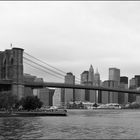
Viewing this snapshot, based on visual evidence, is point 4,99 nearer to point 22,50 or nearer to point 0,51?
point 22,50

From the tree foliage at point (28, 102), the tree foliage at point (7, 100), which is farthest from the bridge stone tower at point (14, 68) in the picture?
the tree foliage at point (7, 100)

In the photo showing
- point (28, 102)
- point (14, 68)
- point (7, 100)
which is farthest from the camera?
point (14, 68)

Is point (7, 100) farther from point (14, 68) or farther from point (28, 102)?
point (14, 68)

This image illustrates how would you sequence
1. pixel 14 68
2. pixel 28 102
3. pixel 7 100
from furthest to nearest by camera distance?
pixel 14 68 < pixel 28 102 < pixel 7 100

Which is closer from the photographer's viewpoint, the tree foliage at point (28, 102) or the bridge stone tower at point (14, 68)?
the tree foliage at point (28, 102)

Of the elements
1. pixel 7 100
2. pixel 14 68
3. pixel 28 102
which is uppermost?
pixel 14 68

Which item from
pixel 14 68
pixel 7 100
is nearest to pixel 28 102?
pixel 7 100

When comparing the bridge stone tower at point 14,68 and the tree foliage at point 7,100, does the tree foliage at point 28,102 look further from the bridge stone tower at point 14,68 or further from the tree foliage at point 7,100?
the bridge stone tower at point 14,68

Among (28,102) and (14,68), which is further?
(14,68)

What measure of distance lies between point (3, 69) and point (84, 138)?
91583 millimetres

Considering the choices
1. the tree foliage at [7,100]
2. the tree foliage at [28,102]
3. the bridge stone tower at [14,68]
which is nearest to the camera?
the tree foliage at [7,100]

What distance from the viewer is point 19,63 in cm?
12069

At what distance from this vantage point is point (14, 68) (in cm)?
11906

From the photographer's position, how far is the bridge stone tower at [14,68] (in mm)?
113875
